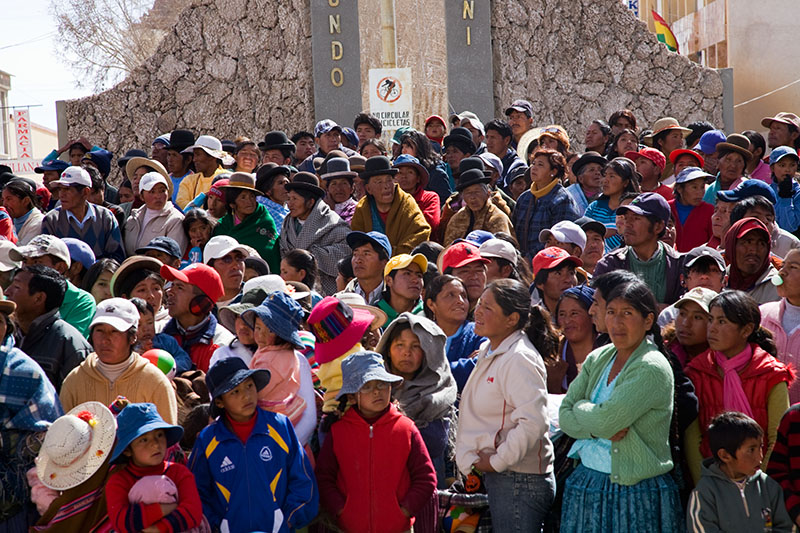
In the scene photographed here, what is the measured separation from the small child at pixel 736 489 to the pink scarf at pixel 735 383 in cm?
25

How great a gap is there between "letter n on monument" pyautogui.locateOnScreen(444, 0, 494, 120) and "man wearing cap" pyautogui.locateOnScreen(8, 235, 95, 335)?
8571 millimetres

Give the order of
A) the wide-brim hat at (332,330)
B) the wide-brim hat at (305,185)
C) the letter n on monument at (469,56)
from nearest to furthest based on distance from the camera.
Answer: the wide-brim hat at (332,330) < the wide-brim hat at (305,185) < the letter n on monument at (469,56)

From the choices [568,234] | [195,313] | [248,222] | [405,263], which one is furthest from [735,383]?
[248,222]

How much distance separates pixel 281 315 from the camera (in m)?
4.75

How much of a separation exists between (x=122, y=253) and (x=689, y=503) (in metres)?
5.64

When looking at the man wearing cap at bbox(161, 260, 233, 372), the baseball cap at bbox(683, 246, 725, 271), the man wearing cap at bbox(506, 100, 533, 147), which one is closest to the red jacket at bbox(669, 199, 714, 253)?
the baseball cap at bbox(683, 246, 725, 271)

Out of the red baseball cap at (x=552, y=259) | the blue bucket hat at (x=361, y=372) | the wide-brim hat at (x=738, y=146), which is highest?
the wide-brim hat at (x=738, y=146)

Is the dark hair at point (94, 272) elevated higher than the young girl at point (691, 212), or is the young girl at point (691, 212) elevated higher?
the young girl at point (691, 212)

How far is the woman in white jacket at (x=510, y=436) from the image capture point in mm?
4270

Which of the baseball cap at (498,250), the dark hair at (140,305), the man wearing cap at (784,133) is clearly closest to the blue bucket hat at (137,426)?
the dark hair at (140,305)

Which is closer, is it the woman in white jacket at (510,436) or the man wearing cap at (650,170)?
the woman in white jacket at (510,436)

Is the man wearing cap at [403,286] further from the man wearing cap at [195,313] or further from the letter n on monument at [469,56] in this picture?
the letter n on monument at [469,56]

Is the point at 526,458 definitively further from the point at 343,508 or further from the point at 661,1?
the point at 661,1

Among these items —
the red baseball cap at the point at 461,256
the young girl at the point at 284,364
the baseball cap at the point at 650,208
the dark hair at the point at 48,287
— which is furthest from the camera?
the baseball cap at the point at 650,208
